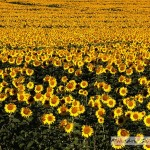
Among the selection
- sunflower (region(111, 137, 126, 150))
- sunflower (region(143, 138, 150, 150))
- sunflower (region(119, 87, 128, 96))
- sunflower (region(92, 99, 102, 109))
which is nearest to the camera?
sunflower (region(143, 138, 150, 150))

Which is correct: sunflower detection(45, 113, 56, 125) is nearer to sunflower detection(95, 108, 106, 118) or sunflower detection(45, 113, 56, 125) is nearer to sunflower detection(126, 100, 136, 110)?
sunflower detection(95, 108, 106, 118)

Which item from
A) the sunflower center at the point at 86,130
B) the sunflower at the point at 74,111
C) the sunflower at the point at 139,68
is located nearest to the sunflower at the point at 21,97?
the sunflower at the point at 74,111

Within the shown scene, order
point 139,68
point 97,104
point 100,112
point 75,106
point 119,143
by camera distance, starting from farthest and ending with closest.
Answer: point 139,68, point 97,104, point 75,106, point 100,112, point 119,143

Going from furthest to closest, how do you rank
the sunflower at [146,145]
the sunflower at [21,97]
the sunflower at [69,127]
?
the sunflower at [21,97] < the sunflower at [69,127] < the sunflower at [146,145]

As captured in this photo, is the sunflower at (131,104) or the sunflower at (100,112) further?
the sunflower at (131,104)

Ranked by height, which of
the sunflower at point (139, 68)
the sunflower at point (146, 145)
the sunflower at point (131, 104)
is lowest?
the sunflower at point (146, 145)

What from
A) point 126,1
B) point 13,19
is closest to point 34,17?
point 13,19

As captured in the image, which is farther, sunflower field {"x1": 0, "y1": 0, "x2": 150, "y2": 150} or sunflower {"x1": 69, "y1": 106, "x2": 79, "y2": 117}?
sunflower {"x1": 69, "y1": 106, "x2": 79, "y2": 117}

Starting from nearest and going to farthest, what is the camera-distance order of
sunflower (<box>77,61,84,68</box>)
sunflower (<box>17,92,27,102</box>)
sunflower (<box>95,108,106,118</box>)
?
sunflower (<box>95,108,106,118</box>) → sunflower (<box>17,92,27,102</box>) → sunflower (<box>77,61,84,68</box>)

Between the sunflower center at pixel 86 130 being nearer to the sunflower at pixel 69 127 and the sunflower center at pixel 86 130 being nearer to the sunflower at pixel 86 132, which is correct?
the sunflower at pixel 86 132

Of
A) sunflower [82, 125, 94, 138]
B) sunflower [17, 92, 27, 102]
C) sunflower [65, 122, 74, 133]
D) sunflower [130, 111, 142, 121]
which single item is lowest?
sunflower [82, 125, 94, 138]

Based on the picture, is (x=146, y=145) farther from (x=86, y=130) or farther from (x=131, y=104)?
(x=131, y=104)

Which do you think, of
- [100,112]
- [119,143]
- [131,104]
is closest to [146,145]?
[119,143]

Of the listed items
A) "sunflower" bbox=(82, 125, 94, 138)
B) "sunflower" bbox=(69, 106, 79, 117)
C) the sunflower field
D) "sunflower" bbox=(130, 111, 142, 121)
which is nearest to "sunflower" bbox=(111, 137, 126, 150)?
the sunflower field
